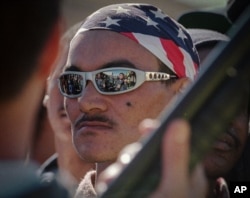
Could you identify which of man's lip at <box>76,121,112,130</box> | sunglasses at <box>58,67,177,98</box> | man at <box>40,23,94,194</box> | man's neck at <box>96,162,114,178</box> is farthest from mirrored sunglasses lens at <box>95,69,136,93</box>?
man at <box>40,23,94,194</box>

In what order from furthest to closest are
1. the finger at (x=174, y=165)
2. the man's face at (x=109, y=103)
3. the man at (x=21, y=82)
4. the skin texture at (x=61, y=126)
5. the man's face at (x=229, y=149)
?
the skin texture at (x=61, y=126)
the man's face at (x=229, y=149)
the man's face at (x=109, y=103)
the man at (x=21, y=82)
the finger at (x=174, y=165)

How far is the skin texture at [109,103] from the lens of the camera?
2.33 metres

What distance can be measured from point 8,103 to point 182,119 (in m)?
0.38

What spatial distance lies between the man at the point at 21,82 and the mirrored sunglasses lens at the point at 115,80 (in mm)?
823

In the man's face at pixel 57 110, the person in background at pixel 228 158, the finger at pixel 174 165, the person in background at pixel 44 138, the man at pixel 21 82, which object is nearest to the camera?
the finger at pixel 174 165

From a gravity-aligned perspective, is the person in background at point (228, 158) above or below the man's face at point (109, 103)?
below

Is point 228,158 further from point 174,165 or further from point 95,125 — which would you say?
point 174,165

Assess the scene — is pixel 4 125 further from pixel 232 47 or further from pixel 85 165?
pixel 85 165

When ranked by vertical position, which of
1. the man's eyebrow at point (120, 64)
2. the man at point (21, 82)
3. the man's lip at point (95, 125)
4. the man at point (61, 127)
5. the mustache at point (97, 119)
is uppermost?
the man at point (21, 82)

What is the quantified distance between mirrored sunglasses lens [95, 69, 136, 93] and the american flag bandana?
0.10 metres

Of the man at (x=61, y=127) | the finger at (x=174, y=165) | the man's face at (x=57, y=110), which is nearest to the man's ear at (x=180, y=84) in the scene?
the man at (x=61, y=127)

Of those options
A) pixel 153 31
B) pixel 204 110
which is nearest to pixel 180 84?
pixel 153 31

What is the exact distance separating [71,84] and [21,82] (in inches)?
37.6

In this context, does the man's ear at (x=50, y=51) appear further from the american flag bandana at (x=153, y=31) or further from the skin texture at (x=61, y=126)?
the skin texture at (x=61, y=126)
